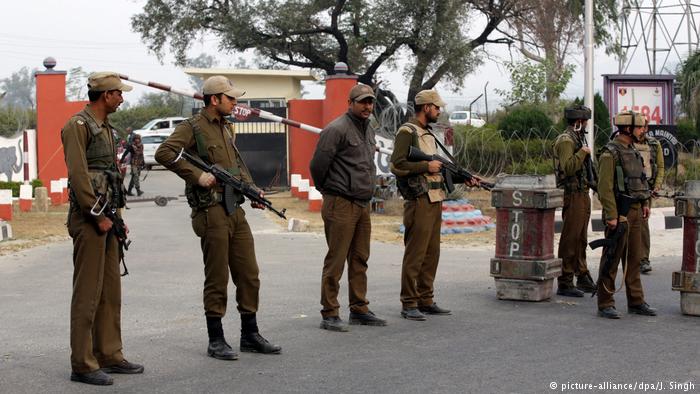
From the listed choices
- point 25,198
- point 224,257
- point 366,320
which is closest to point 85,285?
point 224,257

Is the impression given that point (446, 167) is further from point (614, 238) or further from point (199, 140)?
point (199, 140)

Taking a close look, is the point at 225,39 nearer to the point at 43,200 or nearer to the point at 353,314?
the point at 43,200

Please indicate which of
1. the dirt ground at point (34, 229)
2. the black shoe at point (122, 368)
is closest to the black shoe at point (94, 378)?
the black shoe at point (122, 368)

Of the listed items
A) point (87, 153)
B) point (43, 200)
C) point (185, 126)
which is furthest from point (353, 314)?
point (43, 200)

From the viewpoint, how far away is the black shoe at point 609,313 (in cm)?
918

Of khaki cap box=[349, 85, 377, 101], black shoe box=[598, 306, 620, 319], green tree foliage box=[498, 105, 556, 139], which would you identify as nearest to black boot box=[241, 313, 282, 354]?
khaki cap box=[349, 85, 377, 101]

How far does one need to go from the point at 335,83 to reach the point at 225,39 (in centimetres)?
1293

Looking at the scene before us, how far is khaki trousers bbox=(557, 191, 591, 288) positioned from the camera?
422 inches

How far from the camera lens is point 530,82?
1433 inches

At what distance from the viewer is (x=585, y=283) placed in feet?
36.1

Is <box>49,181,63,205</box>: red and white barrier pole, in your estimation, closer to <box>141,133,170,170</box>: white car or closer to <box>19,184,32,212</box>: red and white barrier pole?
<box>19,184,32,212</box>: red and white barrier pole

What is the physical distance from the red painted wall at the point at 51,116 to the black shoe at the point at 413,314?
57.4 ft

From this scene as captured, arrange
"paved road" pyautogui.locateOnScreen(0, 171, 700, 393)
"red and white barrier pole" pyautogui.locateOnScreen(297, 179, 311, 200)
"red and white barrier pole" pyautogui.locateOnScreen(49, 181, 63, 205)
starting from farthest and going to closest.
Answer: "red and white barrier pole" pyautogui.locateOnScreen(297, 179, 311, 200)
"red and white barrier pole" pyautogui.locateOnScreen(49, 181, 63, 205)
"paved road" pyautogui.locateOnScreen(0, 171, 700, 393)

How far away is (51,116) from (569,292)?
17.5 meters
